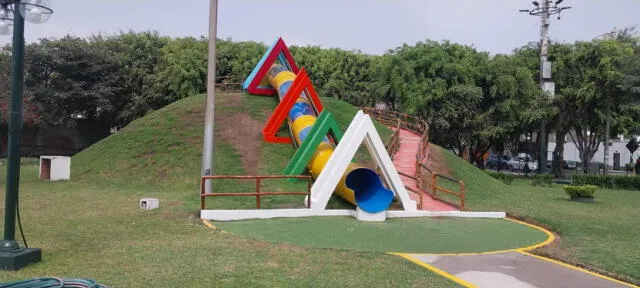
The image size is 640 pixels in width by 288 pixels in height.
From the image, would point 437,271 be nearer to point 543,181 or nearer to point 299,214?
point 299,214

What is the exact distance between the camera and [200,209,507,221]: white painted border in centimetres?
1305

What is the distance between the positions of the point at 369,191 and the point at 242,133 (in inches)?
417

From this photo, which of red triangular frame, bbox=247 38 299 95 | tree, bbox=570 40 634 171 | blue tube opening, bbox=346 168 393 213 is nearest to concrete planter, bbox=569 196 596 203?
blue tube opening, bbox=346 168 393 213

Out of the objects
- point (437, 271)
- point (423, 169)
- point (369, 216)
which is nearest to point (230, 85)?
point (423, 169)

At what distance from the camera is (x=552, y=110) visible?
34625mm

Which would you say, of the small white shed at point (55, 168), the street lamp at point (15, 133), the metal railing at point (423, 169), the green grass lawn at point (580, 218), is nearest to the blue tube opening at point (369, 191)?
the metal railing at point (423, 169)

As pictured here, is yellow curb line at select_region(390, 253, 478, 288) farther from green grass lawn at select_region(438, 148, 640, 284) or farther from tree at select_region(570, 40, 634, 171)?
tree at select_region(570, 40, 634, 171)

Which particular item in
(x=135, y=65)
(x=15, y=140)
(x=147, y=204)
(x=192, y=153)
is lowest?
(x=147, y=204)

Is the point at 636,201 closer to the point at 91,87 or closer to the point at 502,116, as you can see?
the point at 502,116

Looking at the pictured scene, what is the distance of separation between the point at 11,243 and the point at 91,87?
37.2m

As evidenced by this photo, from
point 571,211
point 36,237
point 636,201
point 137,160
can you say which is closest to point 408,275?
point 36,237

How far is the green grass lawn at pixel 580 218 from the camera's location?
9.83 meters

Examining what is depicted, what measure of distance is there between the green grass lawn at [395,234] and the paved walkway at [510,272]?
2.63 feet

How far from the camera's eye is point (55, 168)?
815 inches
